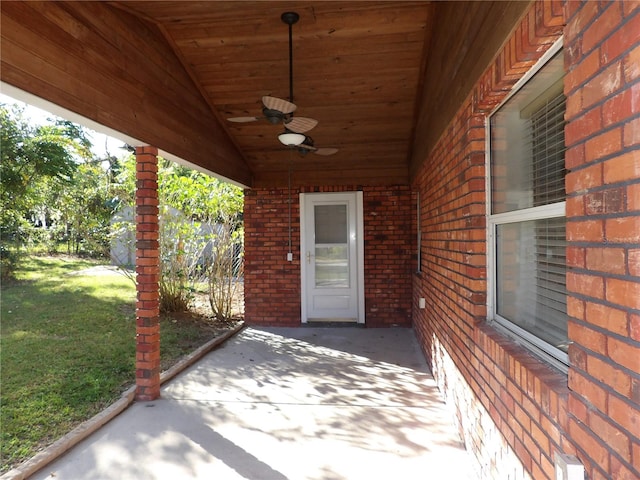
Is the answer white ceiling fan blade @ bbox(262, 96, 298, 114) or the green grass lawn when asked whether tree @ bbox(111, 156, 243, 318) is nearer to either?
the green grass lawn

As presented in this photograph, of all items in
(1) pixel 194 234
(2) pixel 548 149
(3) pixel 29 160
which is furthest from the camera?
(3) pixel 29 160

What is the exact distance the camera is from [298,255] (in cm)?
626

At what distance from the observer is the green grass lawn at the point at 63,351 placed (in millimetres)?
2971

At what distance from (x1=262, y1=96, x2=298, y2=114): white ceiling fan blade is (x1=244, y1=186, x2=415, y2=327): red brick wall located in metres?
3.04

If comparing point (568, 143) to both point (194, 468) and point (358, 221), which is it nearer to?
point (194, 468)

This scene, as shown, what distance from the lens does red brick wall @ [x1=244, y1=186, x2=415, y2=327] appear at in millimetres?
6105

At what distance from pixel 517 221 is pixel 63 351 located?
499 centimetres

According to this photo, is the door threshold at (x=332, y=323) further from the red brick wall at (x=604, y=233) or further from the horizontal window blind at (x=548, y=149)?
the red brick wall at (x=604, y=233)

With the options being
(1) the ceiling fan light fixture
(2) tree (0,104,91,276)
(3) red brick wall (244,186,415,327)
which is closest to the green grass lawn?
(3) red brick wall (244,186,415,327)

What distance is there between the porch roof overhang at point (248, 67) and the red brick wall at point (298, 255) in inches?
27.4

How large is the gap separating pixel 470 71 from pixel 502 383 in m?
1.78

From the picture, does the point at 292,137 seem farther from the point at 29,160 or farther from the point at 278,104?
the point at 29,160

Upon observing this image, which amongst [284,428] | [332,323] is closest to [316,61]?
[284,428]

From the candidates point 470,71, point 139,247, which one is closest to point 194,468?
point 139,247
